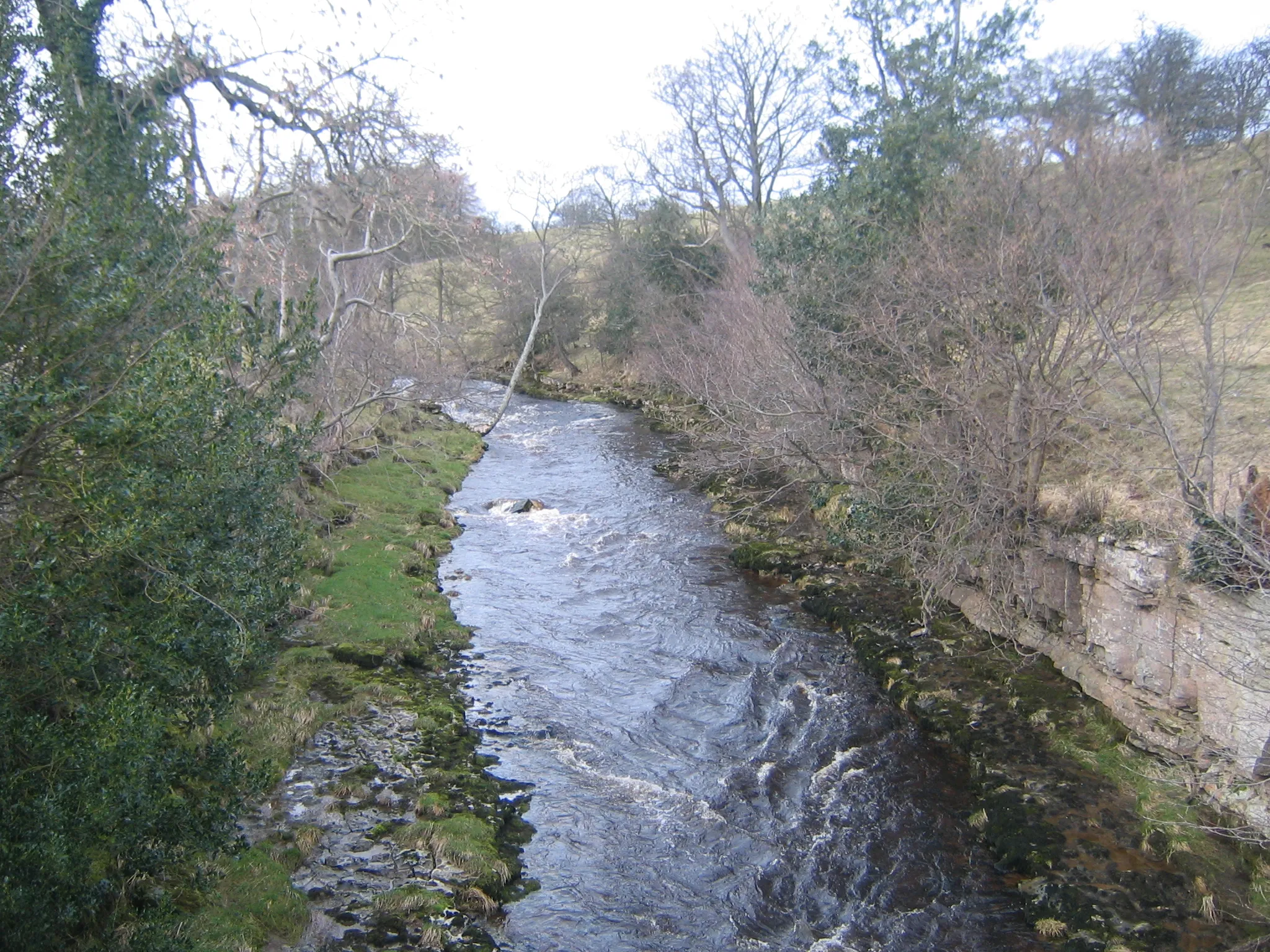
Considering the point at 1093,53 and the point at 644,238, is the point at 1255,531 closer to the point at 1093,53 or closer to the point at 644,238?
the point at 1093,53

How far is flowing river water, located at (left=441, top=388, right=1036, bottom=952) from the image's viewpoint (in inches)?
349

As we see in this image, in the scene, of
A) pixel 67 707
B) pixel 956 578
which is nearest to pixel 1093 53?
pixel 956 578

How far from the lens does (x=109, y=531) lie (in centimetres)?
579

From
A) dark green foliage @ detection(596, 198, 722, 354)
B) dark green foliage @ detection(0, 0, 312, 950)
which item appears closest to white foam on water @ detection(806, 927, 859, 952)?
dark green foliage @ detection(0, 0, 312, 950)

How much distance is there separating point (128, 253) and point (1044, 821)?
1105cm

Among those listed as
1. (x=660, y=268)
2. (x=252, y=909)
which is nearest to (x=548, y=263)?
(x=660, y=268)

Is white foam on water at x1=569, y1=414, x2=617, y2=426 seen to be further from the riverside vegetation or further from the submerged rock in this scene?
the submerged rock

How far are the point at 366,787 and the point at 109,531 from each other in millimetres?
5792

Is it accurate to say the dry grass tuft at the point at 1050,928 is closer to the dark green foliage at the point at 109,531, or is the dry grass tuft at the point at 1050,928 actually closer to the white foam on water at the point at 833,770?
the white foam on water at the point at 833,770

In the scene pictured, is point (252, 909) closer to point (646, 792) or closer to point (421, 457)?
point (646, 792)

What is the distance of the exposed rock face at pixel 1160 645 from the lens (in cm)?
1005

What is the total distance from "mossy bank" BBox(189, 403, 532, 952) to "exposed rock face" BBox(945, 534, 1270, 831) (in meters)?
8.19

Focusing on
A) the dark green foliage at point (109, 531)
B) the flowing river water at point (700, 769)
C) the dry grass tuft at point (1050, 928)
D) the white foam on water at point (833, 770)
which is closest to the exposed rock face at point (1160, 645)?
the dry grass tuft at point (1050, 928)

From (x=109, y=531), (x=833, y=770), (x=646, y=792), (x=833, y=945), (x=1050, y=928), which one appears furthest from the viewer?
(x=833, y=770)
